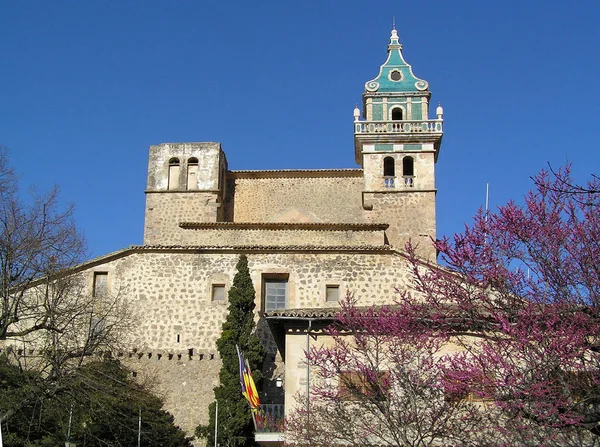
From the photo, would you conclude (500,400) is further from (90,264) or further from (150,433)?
(90,264)

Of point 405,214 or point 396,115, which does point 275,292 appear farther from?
point 396,115

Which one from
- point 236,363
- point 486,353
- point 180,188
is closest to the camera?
point 486,353

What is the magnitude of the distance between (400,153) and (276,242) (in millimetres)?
7855

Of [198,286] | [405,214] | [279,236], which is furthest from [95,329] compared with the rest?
[405,214]

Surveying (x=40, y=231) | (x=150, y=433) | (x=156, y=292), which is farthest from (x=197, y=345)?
(x=40, y=231)

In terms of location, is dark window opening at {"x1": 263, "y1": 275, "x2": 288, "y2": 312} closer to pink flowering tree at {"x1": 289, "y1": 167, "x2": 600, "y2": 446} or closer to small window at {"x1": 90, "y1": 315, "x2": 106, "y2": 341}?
small window at {"x1": 90, "y1": 315, "x2": 106, "y2": 341}

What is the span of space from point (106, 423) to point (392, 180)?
58.6ft

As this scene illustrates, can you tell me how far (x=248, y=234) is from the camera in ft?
107

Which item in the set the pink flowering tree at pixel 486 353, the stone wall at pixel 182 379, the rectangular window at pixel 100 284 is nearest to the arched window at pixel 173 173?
the rectangular window at pixel 100 284

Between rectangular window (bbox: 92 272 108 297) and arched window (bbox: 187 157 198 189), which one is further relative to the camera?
arched window (bbox: 187 157 198 189)

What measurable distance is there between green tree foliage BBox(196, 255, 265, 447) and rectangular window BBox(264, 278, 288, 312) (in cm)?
117

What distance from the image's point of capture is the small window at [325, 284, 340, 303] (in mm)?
28094

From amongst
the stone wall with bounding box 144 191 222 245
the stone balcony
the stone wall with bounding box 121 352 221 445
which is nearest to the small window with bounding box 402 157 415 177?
the stone balcony

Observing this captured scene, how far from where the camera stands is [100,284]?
2884 centimetres
